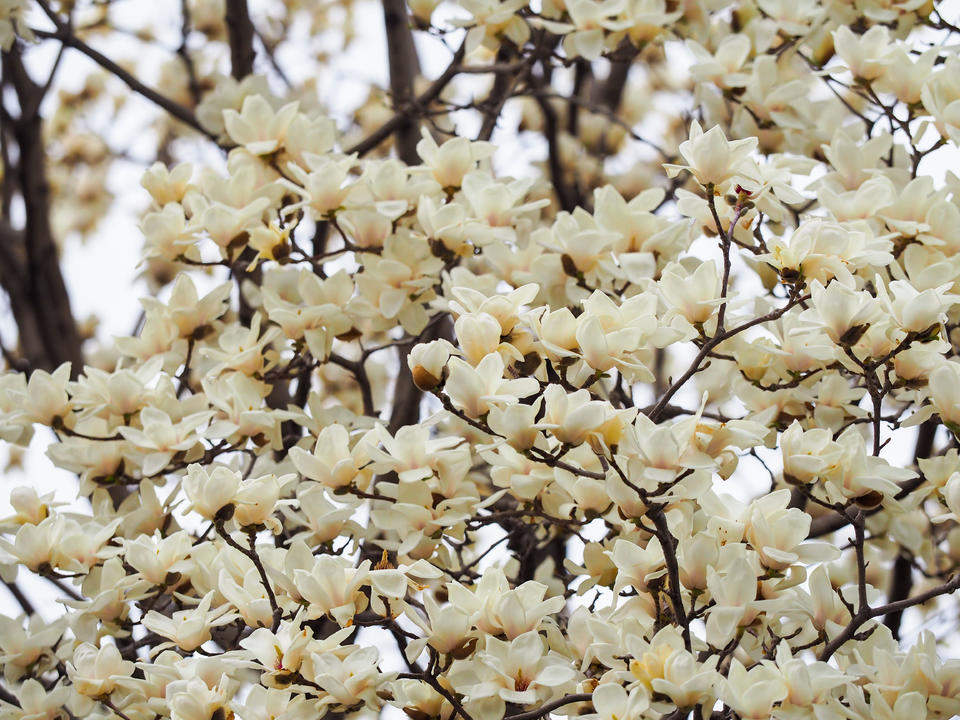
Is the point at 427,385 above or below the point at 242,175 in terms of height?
below

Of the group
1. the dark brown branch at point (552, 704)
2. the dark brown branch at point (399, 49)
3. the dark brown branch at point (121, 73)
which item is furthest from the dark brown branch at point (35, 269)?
the dark brown branch at point (552, 704)

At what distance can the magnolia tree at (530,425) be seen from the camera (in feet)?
3.38

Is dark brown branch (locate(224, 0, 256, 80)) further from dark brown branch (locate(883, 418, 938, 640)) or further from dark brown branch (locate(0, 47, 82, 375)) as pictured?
dark brown branch (locate(883, 418, 938, 640))

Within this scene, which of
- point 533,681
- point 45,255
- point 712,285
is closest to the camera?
point 533,681

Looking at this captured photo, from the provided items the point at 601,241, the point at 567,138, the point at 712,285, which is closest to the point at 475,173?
the point at 601,241

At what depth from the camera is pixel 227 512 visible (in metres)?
1.16

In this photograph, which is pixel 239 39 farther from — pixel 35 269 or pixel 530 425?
pixel 530 425

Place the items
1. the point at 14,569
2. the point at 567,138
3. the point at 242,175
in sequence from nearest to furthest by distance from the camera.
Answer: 1. the point at 14,569
2. the point at 242,175
3. the point at 567,138

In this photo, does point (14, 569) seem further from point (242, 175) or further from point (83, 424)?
point (242, 175)

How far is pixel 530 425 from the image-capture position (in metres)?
1.00

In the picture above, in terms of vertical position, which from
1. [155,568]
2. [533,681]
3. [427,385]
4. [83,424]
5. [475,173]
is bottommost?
[533,681]

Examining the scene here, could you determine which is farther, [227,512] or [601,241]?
[601,241]

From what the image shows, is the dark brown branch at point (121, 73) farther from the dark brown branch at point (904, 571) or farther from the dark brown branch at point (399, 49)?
the dark brown branch at point (904, 571)

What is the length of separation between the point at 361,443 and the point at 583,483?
24 centimetres
